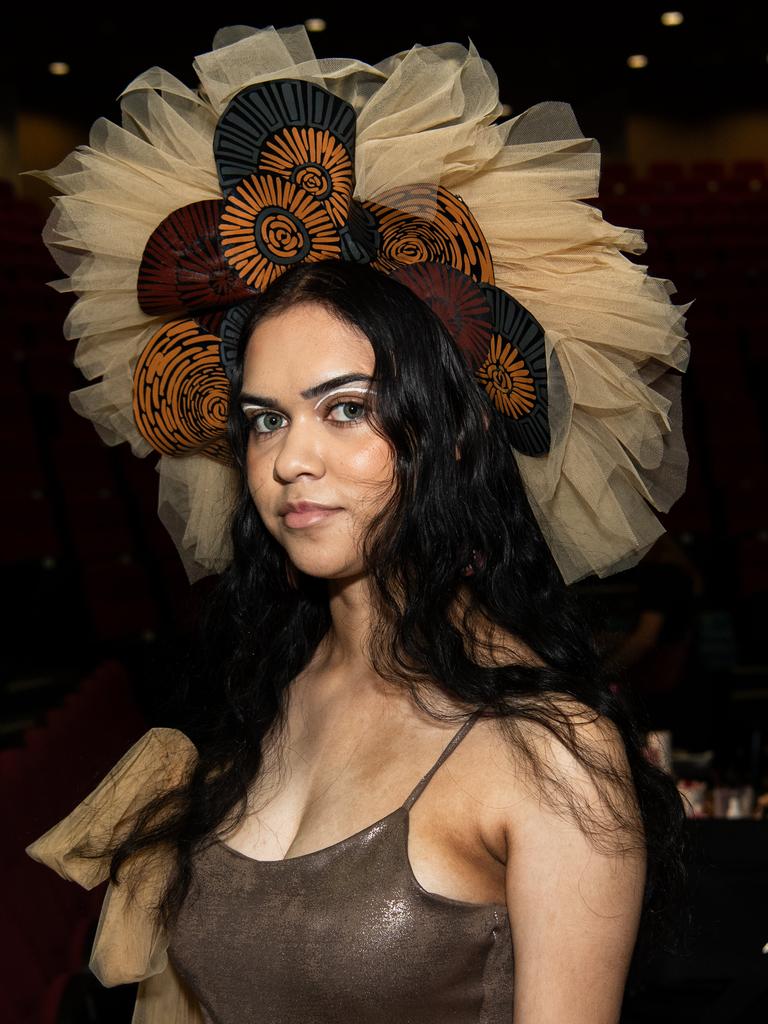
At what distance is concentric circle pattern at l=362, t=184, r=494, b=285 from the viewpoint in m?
1.23

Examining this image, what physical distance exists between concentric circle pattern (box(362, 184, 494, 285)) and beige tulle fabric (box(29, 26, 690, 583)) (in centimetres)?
2

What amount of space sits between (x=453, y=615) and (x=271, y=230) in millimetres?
444

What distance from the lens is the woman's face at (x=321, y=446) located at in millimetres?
1106

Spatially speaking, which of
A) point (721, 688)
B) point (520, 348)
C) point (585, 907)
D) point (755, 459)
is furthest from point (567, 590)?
point (755, 459)

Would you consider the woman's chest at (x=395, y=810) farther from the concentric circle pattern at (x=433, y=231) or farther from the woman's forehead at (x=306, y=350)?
the concentric circle pattern at (x=433, y=231)

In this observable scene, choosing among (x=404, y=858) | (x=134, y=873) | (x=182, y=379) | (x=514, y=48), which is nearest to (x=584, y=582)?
(x=182, y=379)

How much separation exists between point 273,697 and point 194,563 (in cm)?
23

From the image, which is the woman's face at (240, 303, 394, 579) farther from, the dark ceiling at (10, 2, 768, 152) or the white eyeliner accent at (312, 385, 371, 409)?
the dark ceiling at (10, 2, 768, 152)

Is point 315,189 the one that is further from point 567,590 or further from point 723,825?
point 723,825

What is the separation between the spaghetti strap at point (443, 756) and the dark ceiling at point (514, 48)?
380 inches

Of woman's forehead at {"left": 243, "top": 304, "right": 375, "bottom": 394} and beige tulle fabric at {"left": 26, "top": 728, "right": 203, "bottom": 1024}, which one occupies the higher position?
woman's forehead at {"left": 243, "top": 304, "right": 375, "bottom": 394}

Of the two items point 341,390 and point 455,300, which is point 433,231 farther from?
point 341,390

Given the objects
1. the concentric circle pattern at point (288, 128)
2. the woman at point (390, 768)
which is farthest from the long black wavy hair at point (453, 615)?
the concentric circle pattern at point (288, 128)

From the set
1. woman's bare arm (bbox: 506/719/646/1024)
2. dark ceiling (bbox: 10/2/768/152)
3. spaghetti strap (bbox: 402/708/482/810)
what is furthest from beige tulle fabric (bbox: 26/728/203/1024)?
dark ceiling (bbox: 10/2/768/152)
